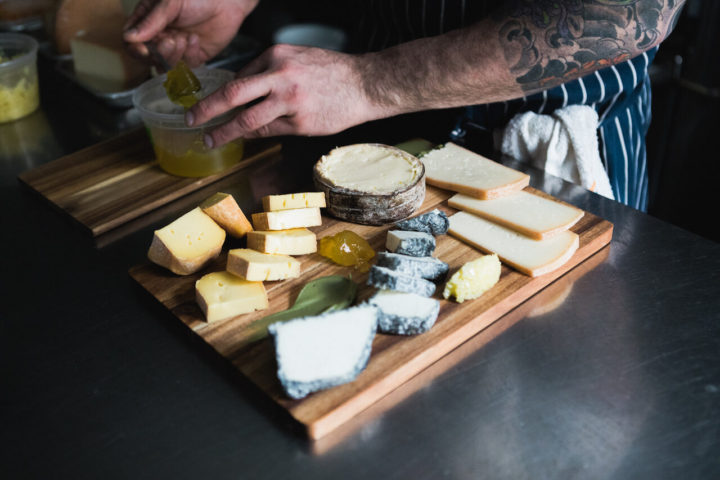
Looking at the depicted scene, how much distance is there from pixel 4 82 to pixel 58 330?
0.99 metres

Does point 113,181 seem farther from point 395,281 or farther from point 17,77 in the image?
point 395,281

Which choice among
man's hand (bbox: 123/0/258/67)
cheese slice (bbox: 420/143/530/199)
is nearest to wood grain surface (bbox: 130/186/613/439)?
cheese slice (bbox: 420/143/530/199)

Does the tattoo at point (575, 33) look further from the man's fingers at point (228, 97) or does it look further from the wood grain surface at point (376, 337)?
the man's fingers at point (228, 97)

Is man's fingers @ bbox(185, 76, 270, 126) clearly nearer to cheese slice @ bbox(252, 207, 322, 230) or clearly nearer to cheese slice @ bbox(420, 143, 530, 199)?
cheese slice @ bbox(252, 207, 322, 230)

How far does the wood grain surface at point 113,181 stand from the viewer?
4.87 ft

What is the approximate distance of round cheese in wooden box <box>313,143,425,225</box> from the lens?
4.40 ft

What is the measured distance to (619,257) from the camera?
Answer: 51.0 inches

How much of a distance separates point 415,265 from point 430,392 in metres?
0.24

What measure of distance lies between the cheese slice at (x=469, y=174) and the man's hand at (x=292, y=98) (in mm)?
173

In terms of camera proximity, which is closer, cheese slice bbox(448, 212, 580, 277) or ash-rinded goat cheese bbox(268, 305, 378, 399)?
ash-rinded goat cheese bbox(268, 305, 378, 399)

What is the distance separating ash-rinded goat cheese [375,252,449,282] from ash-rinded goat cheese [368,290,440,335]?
5cm

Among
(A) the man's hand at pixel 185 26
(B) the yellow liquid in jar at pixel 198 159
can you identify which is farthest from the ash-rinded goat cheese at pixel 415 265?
(A) the man's hand at pixel 185 26

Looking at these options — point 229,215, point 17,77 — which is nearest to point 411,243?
point 229,215

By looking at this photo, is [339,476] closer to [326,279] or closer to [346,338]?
[346,338]
